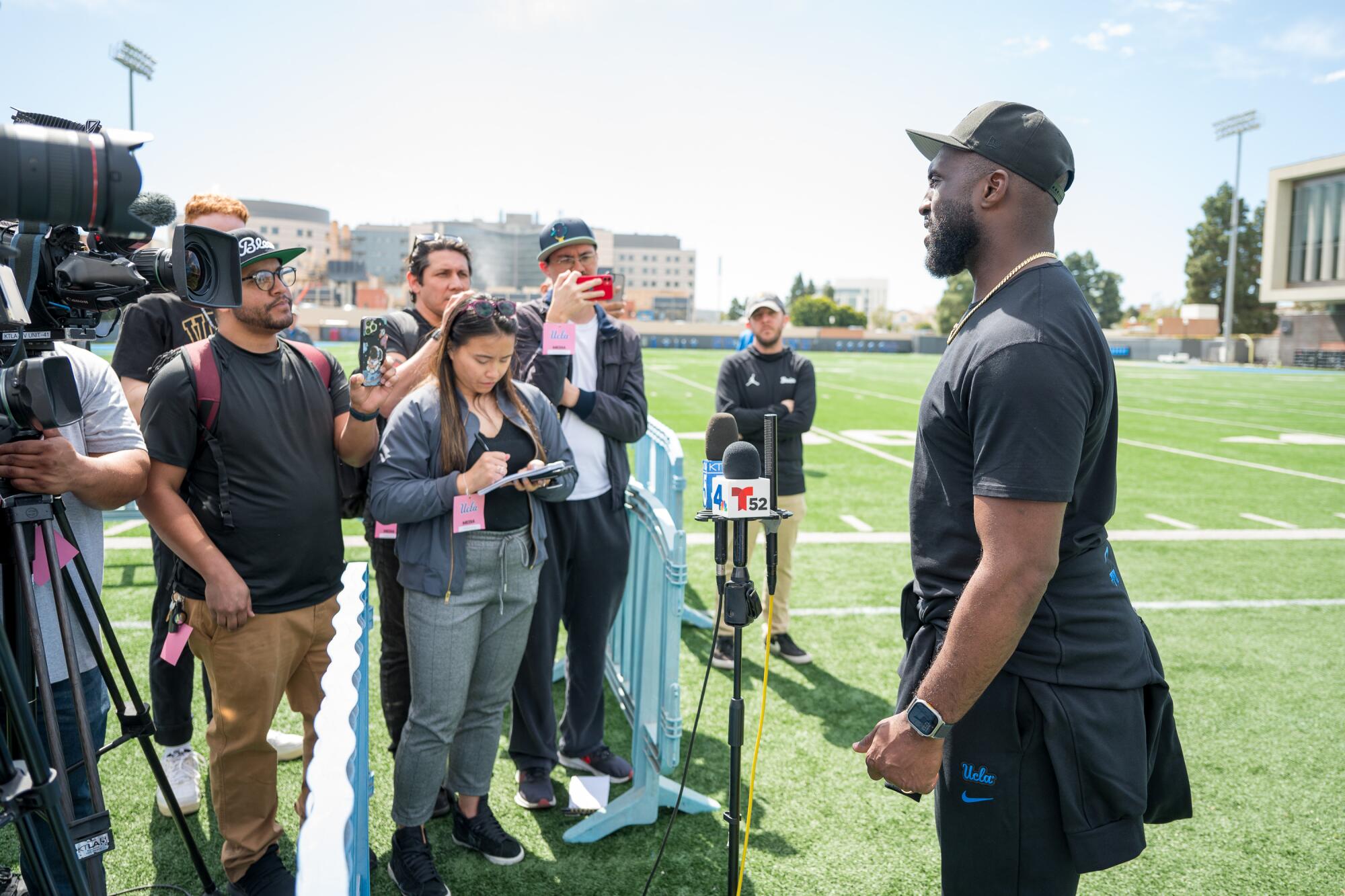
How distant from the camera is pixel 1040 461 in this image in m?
1.74

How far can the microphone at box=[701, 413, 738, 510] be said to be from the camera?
2445 mm

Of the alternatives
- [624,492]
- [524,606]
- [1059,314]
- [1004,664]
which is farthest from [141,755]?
[1059,314]

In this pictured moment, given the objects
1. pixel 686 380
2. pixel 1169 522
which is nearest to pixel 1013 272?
pixel 1169 522

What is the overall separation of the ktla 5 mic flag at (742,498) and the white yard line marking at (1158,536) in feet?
19.3

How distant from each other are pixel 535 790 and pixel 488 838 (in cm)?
44

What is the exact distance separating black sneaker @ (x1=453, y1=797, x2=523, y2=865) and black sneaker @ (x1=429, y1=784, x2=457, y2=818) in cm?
26

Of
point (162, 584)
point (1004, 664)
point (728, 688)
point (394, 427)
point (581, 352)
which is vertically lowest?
point (728, 688)

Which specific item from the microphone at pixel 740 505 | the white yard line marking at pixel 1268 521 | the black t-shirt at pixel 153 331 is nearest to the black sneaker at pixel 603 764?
the microphone at pixel 740 505

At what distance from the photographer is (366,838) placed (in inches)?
62.1

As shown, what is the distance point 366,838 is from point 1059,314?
1661 mm

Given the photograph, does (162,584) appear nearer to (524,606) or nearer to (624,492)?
(524,606)

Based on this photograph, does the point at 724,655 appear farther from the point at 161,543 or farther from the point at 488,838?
the point at 161,543

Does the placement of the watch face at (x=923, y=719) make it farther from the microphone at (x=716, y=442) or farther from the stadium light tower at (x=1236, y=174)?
the stadium light tower at (x=1236, y=174)

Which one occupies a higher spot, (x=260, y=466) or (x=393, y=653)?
(x=260, y=466)
